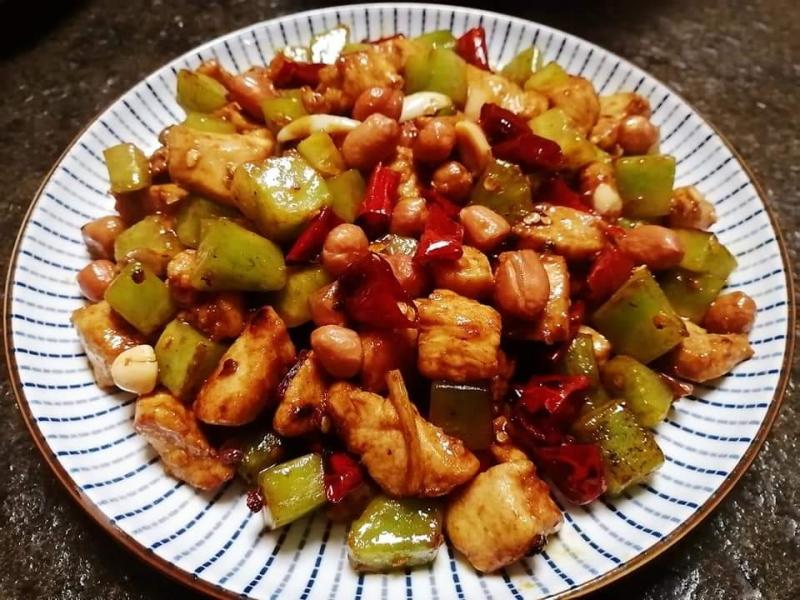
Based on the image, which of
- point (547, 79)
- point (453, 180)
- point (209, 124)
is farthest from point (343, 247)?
point (547, 79)

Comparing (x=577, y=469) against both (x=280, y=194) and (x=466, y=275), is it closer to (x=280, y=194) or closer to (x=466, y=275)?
(x=466, y=275)

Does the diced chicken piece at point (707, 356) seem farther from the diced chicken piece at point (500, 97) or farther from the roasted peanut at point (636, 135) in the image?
the diced chicken piece at point (500, 97)

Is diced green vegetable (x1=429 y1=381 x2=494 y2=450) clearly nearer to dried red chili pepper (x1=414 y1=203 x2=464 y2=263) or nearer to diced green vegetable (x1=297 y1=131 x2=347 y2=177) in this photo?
dried red chili pepper (x1=414 y1=203 x2=464 y2=263)

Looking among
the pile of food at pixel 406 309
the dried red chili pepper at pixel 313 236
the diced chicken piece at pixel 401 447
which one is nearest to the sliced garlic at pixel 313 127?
the pile of food at pixel 406 309

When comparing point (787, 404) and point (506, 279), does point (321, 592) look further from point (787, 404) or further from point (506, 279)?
point (787, 404)

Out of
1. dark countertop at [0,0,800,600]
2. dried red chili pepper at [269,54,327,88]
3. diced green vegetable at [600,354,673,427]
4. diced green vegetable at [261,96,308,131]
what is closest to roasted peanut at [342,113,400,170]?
diced green vegetable at [261,96,308,131]

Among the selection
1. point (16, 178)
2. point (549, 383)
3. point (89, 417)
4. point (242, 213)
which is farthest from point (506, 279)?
point (16, 178)
